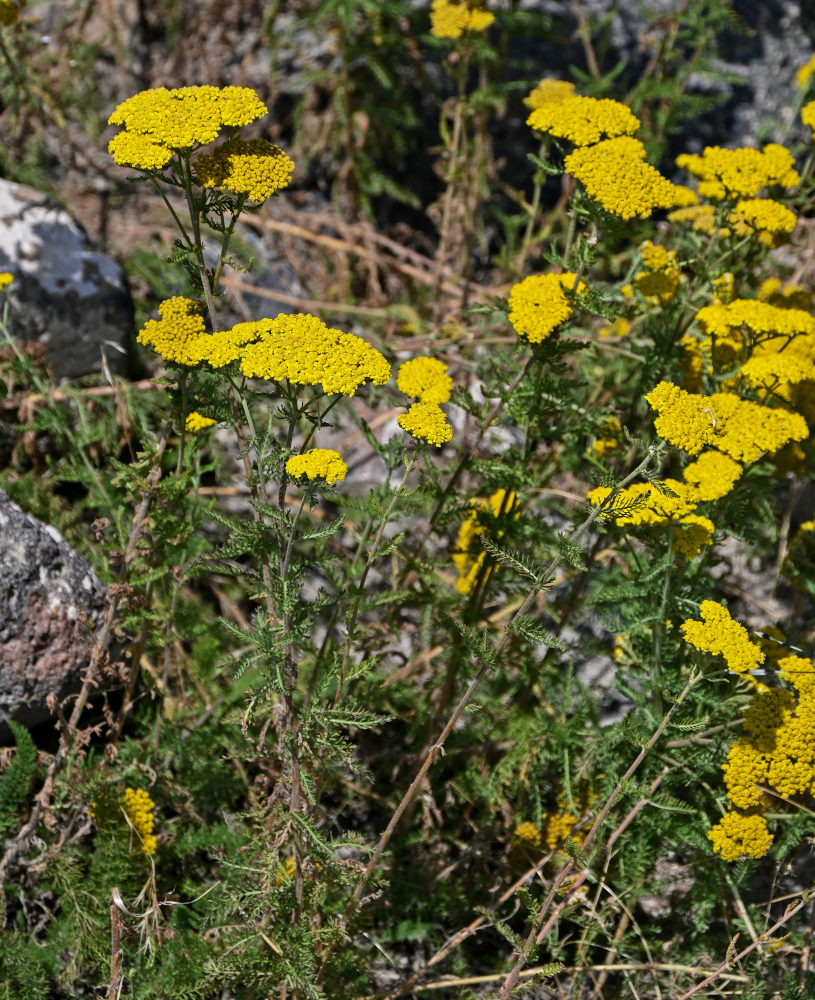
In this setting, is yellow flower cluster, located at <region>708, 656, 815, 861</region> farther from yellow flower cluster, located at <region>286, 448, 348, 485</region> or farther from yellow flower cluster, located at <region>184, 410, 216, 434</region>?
yellow flower cluster, located at <region>184, 410, 216, 434</region>

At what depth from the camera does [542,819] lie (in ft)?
11.1

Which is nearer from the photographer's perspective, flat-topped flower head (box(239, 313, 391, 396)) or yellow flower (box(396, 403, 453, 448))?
flat-topped flower head (box(239, 313, 391, 396))

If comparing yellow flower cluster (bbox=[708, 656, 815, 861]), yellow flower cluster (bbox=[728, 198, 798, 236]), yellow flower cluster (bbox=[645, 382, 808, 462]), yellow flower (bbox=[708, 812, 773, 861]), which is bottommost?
yellow flower (bbox=[708, 812, 773, 861])

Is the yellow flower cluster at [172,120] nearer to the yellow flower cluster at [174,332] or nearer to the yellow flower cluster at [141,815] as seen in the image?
the yellow flower cluster at [174,332]

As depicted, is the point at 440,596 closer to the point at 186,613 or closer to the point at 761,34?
the point at 186,613

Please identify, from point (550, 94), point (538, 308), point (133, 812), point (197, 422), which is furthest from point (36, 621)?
point (550, 94)

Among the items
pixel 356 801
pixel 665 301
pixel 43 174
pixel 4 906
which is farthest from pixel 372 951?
pixel 43 174

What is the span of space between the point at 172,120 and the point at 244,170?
22cm

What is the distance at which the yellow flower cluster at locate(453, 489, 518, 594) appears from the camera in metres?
3.13

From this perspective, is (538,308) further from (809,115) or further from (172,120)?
(809,115)

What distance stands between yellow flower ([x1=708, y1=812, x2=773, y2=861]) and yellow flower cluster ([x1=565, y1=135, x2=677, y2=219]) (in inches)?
72.6

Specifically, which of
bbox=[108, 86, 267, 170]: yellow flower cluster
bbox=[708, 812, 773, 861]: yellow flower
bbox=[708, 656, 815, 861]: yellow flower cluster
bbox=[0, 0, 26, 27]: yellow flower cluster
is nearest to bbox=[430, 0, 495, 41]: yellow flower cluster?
bbox=[0, 0, 26, 27]: yellow flower cluster

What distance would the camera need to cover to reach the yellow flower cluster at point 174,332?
253 cm

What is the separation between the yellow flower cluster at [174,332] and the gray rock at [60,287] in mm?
1670
